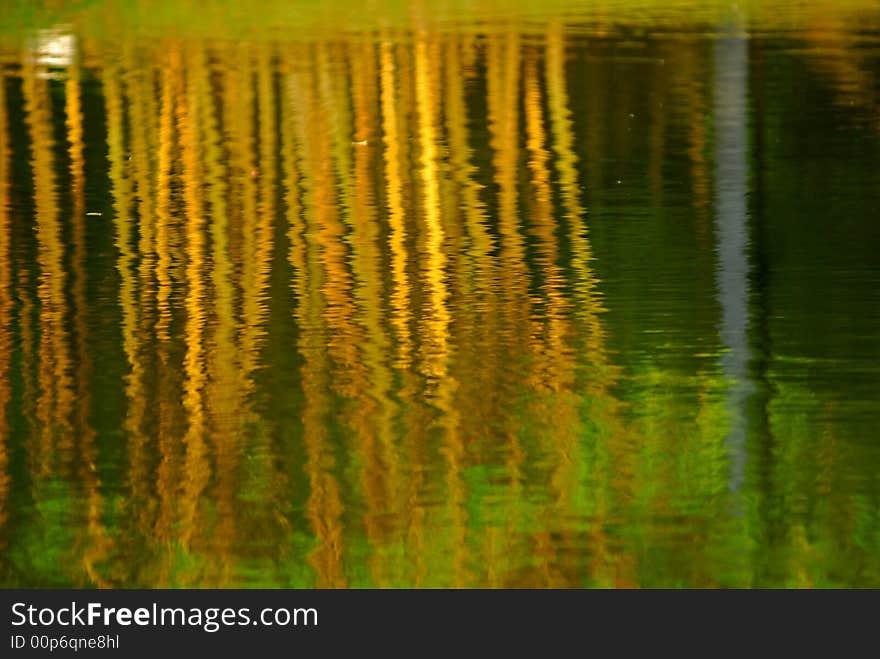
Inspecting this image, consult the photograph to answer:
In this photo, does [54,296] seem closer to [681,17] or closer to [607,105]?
[607,105]

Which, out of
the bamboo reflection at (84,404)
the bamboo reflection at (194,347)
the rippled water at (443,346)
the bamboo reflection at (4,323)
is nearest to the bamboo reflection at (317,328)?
the rippled water at (443,346)

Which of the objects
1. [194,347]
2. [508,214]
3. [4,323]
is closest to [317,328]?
[194,347]

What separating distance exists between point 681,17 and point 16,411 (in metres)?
20.2

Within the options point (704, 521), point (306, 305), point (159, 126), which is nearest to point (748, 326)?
point (306, 305)

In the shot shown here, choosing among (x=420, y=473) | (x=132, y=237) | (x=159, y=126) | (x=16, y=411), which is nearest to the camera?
(x=420, y=473)

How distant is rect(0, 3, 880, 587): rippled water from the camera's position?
5559mm

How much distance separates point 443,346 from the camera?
7.67m

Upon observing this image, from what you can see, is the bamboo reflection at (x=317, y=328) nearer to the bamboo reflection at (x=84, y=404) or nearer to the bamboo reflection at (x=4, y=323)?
the bamboo reflection at (x=84, y=404)

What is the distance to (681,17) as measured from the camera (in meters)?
26.1

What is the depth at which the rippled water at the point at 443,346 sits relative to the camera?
556cm

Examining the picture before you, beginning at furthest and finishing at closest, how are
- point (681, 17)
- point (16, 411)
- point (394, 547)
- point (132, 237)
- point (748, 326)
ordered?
point (681, 17) < point (132, 237) < point (748, 326) < point (16, 411) < point (394, 547)

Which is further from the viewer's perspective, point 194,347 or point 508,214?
point 508,214

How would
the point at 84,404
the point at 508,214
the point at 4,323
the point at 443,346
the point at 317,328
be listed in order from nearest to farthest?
the point at 84,404, the point at 443,346, the point at 317,328, the point at 4,323, the point at 508,214

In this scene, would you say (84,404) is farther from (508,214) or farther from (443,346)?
(508,214)
